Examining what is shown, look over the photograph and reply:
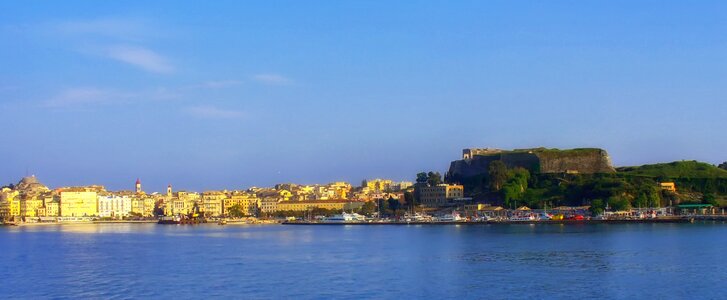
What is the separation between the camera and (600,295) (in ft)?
58.9

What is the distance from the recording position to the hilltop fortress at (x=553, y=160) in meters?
69.1

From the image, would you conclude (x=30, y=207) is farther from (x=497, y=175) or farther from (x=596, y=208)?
(x=596, y=208)

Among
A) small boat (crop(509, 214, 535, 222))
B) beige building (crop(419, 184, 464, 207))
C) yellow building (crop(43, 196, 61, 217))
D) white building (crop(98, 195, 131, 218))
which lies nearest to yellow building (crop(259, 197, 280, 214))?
white building (crop(98, 195, 131, 218))

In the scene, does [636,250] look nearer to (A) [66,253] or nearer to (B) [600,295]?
(B) [600,295]

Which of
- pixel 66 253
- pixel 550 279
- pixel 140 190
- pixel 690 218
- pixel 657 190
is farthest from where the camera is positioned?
pixel 140 190

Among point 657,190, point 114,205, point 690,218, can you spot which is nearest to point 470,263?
point 690,218

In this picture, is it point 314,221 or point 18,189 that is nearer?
point 314,221

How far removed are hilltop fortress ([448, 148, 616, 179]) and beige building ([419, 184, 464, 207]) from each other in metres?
2.64

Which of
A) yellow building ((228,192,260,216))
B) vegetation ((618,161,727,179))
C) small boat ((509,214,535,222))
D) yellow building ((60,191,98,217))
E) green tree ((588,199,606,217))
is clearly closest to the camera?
green tree ((588,199,606,217))

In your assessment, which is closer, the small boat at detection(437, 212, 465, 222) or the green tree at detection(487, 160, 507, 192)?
the small boat at detection(437, 212, 465, 222)

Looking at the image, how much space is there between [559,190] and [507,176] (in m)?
4.01

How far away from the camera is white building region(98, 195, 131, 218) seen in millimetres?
87062

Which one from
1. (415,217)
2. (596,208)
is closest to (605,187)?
(596,208)

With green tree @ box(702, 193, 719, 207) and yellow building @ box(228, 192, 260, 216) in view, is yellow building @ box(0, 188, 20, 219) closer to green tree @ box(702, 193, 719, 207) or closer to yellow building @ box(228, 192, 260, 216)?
yellow building @ box(228, 192, 260, 216)
